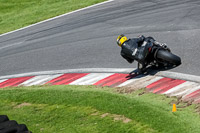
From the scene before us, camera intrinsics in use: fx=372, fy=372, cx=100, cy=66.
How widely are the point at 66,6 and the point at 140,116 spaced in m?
17.5

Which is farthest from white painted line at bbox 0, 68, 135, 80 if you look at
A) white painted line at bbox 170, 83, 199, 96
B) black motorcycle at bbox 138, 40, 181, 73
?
white painted line at bbox 170, 83, 199, 96

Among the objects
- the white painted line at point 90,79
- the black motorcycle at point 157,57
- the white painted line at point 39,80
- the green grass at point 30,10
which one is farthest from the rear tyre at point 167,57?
the green grass at point 30,10

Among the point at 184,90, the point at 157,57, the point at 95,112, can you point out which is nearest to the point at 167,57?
the point at 157,57

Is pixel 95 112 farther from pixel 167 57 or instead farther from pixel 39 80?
pixel 39 80

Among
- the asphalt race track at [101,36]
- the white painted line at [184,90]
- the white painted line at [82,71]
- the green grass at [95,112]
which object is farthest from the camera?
the asphalt race track at [101,36]

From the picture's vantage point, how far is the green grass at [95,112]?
22.4ft

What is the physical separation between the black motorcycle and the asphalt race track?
308mm

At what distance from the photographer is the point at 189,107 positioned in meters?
7.43

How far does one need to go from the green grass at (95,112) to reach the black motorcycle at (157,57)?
4.29 ft

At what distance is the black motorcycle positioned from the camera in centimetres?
987

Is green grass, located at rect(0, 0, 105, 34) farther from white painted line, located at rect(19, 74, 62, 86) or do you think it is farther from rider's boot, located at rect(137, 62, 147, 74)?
rider's boot, located at rect(137, 62, 147, 74)

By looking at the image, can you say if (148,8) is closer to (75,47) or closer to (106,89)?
(75,47)

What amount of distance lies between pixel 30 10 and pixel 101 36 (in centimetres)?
1124

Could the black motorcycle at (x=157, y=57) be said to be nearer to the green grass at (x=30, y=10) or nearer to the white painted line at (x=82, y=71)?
the white painted line at (x=82, y=71)
